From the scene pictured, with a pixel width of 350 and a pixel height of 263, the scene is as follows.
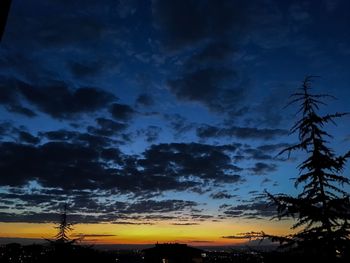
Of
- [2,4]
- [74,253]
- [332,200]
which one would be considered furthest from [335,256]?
[74,253]

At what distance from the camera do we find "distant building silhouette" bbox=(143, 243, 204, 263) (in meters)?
71.8

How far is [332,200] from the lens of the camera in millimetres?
11031

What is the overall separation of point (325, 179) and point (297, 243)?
2.13 meters

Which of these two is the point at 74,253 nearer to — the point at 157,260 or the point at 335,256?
the point at 335,256

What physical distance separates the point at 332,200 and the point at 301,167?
132 cm

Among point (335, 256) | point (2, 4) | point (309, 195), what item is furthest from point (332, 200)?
point (2, 4)

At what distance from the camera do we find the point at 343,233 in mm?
10648

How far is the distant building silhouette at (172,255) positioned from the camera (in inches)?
2825

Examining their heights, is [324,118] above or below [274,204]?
above

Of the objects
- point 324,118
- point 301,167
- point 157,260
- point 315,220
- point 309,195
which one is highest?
point 324,118

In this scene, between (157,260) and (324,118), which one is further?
(157,260)

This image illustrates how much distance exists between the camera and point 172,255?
239 ft

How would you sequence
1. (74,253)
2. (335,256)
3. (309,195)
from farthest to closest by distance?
(74,253) → (309,195) → (335,256)

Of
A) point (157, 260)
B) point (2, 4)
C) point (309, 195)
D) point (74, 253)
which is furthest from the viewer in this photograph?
point (157, 260)
